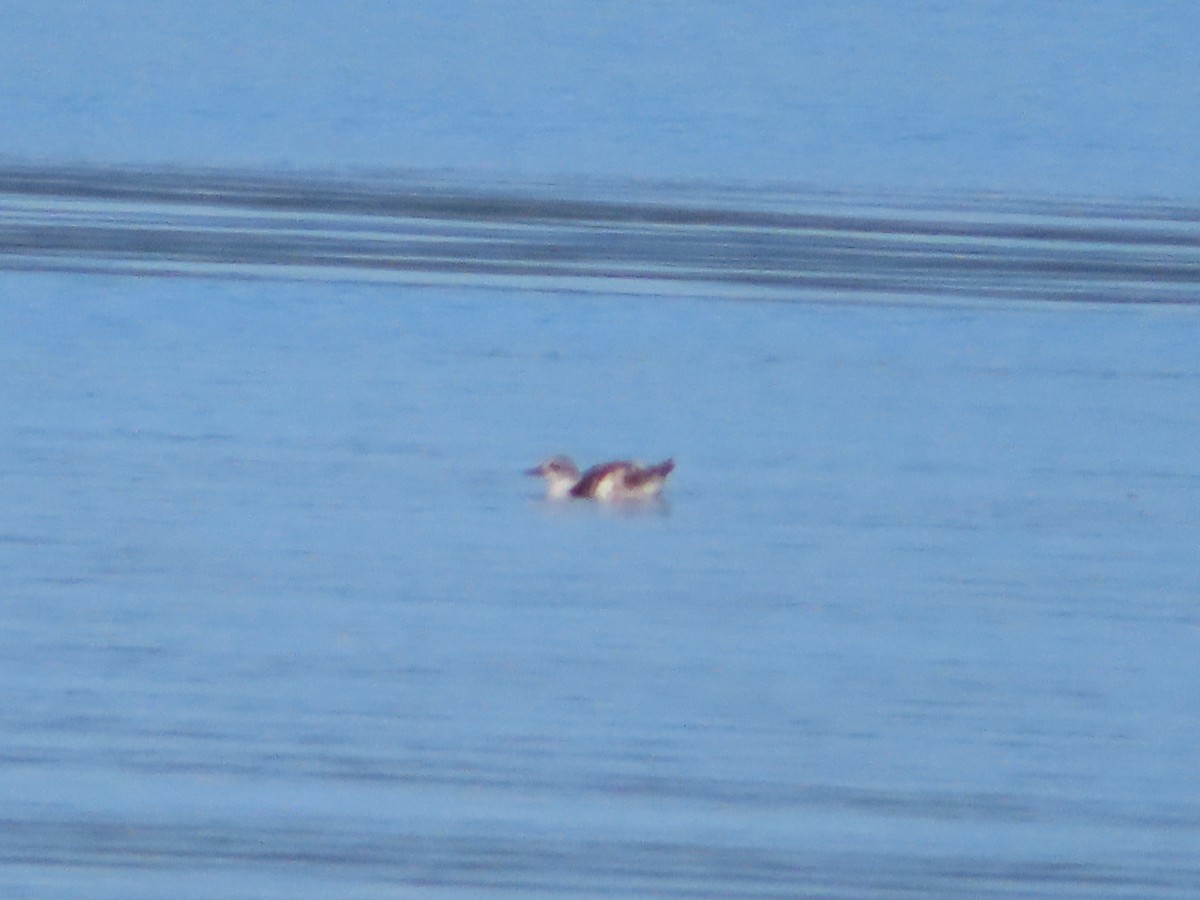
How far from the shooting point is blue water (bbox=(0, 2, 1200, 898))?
4676 mm

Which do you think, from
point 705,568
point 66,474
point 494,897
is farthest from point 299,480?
point 494,897

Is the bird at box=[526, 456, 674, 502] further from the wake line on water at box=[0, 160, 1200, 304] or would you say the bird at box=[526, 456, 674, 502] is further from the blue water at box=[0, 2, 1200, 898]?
the wake line on water at box=[0, 160, 1200, 304]

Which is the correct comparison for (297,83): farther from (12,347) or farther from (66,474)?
(66,474)

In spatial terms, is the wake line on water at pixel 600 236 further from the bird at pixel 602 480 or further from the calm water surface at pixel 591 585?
the bird at pixel 602 480

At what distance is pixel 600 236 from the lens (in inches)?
415

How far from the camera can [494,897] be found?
4.35m

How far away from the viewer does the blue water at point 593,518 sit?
184 inches

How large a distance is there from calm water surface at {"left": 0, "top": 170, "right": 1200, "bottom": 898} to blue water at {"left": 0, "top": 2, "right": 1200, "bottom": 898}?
1 centimetres

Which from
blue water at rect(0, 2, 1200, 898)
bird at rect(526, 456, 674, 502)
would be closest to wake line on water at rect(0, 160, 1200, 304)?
blue water at rect(0, 2, 1200, 898)

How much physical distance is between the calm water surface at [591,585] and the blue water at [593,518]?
1cm

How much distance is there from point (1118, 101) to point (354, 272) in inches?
254

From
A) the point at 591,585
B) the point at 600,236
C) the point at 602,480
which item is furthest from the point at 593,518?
the point at 600,236

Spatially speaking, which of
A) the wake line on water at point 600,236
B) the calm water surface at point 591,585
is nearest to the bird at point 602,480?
the calm water surface at point 591,585

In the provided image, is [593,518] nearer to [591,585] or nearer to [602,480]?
[602,480]
